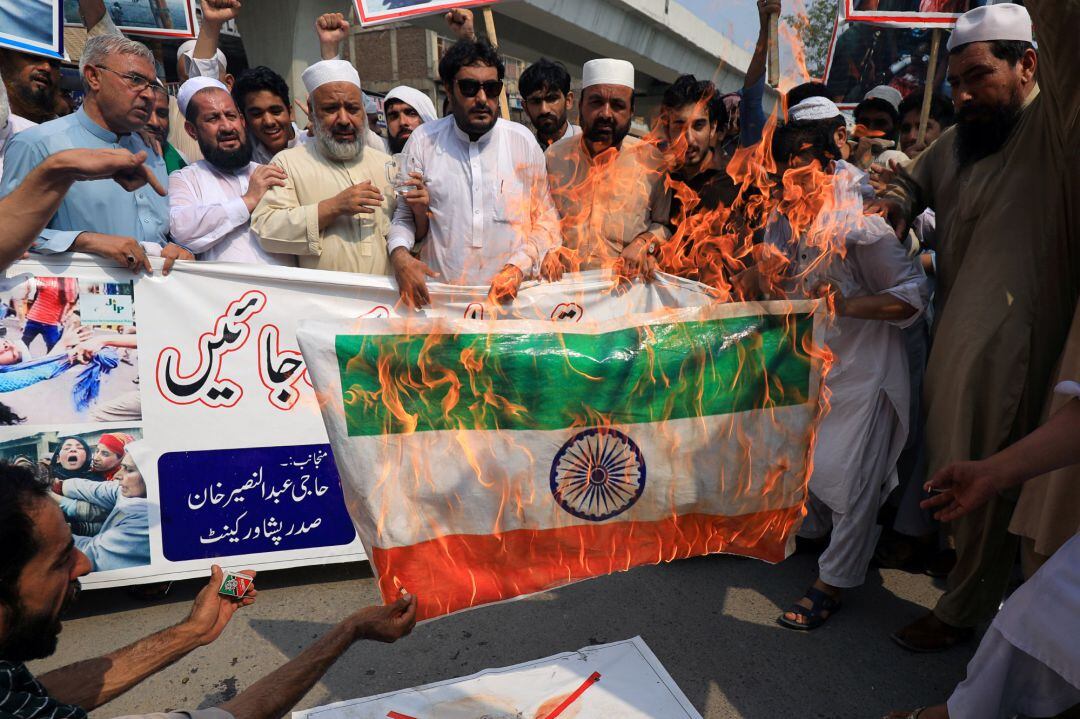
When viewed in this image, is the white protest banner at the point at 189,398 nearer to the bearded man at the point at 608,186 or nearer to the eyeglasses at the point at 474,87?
the bearded man at the point at 608,186

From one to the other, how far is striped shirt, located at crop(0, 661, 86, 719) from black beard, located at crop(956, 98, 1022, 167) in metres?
3.62

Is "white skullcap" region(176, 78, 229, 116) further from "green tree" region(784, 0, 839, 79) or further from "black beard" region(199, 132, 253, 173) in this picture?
"green tree" region(784, 0, 839, 79)

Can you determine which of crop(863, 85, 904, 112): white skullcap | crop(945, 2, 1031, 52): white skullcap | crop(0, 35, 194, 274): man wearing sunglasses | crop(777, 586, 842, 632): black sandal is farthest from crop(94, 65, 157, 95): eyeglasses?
crop(863, 85, 904, 112): white skullcap

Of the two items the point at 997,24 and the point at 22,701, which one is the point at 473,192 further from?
the point at 22,701

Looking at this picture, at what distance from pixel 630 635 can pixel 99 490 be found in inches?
103

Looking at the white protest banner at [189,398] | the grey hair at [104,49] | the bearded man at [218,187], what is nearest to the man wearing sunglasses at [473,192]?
the white protest banner at [189,398]

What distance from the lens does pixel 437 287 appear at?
12.3ft

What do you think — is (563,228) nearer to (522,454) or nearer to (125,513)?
(522,454)

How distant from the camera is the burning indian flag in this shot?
225cm

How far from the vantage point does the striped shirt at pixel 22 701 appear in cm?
151

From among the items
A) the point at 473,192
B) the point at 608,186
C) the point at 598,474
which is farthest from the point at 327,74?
the point at 598,474

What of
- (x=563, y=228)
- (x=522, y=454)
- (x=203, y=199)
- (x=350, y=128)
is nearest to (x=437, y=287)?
(x=563, y=228)

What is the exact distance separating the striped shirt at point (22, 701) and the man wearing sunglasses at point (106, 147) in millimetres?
2364

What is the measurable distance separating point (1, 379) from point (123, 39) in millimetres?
1801
